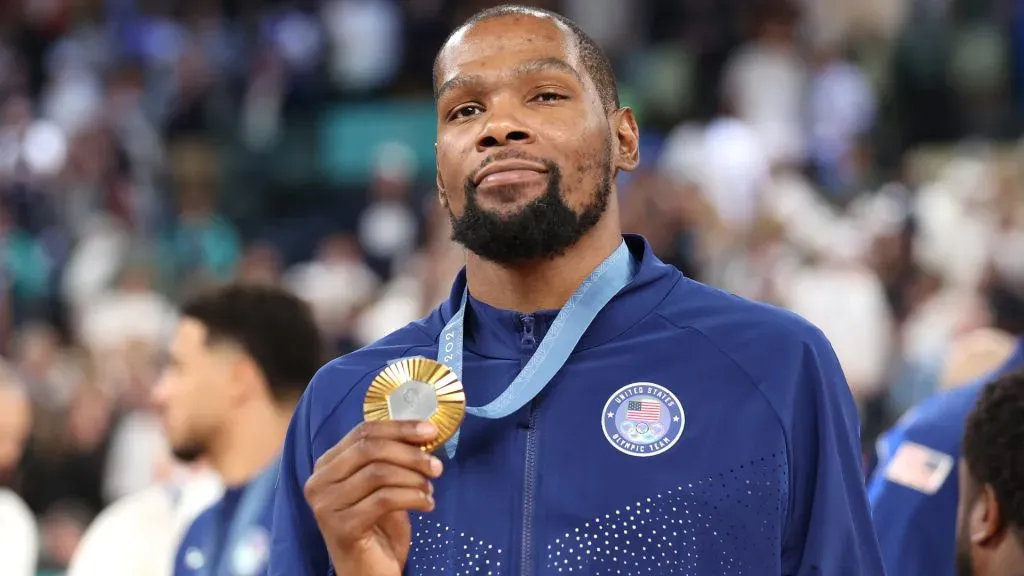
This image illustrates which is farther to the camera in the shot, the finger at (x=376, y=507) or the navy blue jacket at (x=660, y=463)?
the navy blue jacket at (x=660, y=463)

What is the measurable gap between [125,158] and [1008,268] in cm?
800

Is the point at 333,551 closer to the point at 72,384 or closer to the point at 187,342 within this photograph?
the point at 187,342

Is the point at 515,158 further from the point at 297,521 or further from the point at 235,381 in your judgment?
the point at 235,381

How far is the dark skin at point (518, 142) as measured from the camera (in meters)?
2.68

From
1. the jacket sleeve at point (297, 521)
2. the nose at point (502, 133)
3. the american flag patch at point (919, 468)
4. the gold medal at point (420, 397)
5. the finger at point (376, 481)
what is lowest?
the american flag patch at point (919, 468)

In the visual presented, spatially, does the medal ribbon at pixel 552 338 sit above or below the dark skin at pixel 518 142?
below

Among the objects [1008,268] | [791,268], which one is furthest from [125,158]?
[1008,268]

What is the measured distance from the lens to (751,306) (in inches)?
108

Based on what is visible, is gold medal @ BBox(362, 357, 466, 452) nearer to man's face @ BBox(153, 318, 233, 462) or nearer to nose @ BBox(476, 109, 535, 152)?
nose @ BBox(476, 109, 535, 152)

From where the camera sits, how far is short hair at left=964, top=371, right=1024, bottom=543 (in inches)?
124

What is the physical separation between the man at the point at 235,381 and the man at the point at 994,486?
227 centimetres

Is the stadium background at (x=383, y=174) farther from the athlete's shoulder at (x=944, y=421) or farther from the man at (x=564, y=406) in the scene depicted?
the man at (x=564, y=406)

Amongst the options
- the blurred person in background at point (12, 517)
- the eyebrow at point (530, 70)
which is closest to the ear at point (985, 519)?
the eyebrow at point (530, 70)

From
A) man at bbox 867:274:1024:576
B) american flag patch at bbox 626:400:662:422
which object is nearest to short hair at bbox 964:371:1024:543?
man at bbox 867:274:1024:576
